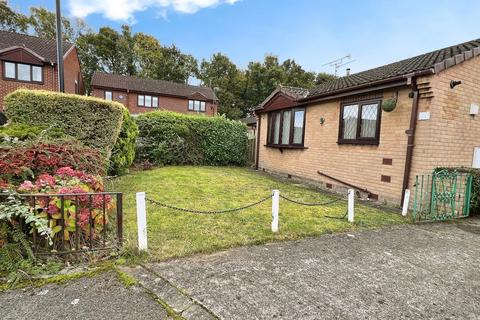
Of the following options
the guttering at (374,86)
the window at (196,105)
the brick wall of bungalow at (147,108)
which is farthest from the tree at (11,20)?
the guttering at (374,86)

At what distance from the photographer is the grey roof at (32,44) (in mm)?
17344

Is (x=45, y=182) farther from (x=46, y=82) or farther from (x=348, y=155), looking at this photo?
(x=46, y=82)

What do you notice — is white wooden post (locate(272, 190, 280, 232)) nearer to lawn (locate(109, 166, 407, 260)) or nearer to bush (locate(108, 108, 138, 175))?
lawn (locate(109, 166, 407, 260))

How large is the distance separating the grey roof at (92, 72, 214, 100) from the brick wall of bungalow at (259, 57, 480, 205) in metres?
24.5

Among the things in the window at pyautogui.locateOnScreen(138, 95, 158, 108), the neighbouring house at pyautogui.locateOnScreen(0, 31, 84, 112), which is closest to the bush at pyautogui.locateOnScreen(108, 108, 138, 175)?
the neighbouring house at pyautogui.locateOnScreen(0, 31, 84, 112)

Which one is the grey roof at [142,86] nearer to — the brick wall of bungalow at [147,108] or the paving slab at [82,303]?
the brick wall of bungalow at [147,108]

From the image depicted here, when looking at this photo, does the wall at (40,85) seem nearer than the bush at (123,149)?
No

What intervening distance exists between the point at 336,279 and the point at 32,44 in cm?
2372

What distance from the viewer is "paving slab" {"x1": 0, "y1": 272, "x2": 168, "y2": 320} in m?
2.15

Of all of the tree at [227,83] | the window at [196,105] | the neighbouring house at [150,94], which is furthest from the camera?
the tree at [227,83]

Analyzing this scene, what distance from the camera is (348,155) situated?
7949mm

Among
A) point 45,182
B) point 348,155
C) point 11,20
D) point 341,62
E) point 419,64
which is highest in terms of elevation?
point 11,20

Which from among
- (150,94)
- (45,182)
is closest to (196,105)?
(150,94)

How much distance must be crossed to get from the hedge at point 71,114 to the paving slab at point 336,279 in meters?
5.45
